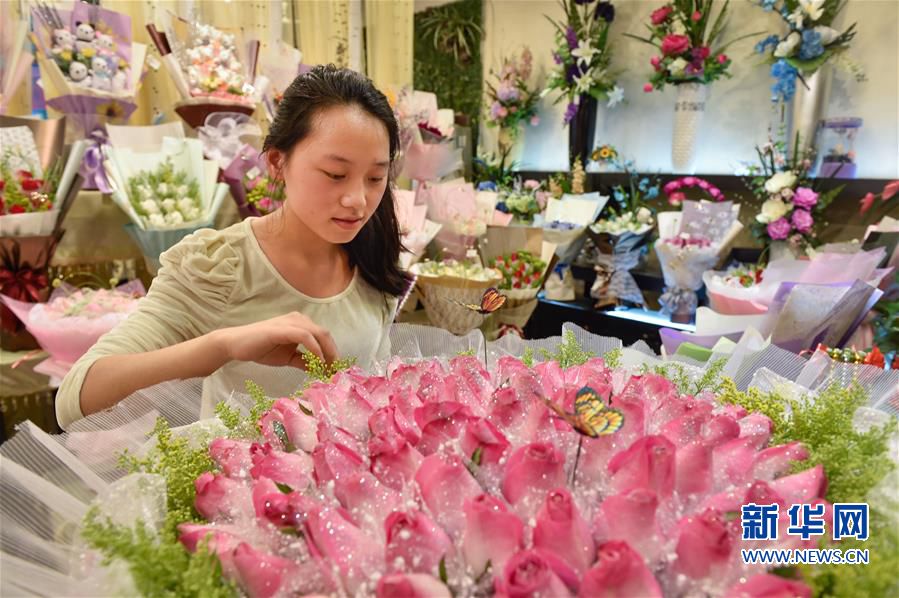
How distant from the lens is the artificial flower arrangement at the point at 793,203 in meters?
2.77

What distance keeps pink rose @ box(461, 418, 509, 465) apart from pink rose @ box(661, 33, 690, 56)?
3220mm

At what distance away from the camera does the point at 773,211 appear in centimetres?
284

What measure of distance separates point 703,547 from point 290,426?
420mm

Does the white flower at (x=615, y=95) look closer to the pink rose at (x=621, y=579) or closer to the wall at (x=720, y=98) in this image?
the wall at (x=720, y=98)

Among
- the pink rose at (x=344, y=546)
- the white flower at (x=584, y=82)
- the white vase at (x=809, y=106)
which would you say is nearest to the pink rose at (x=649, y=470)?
the pink rose at (x=344, y=546)

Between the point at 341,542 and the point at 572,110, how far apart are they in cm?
390

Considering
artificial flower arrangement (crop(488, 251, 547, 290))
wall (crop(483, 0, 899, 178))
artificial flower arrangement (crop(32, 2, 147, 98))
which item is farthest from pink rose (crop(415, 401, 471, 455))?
wall (crop(483, 0, 899, 178))

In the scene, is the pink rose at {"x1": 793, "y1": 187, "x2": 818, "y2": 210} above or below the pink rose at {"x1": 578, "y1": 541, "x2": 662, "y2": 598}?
above

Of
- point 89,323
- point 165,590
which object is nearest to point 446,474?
point 165,590

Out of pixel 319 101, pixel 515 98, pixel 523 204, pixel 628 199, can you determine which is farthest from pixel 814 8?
pixel 319 101

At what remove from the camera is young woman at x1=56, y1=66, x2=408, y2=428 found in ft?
3.26

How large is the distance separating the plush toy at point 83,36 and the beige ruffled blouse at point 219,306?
1660 millimetres

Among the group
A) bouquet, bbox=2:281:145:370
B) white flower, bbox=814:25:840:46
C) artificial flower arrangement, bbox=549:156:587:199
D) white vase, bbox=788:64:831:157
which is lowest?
bouquet, bbox=2:281:145:370

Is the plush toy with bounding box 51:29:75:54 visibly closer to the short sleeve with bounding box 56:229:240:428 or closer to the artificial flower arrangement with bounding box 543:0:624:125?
the short sleeve with bounding box 56:229:240:428
